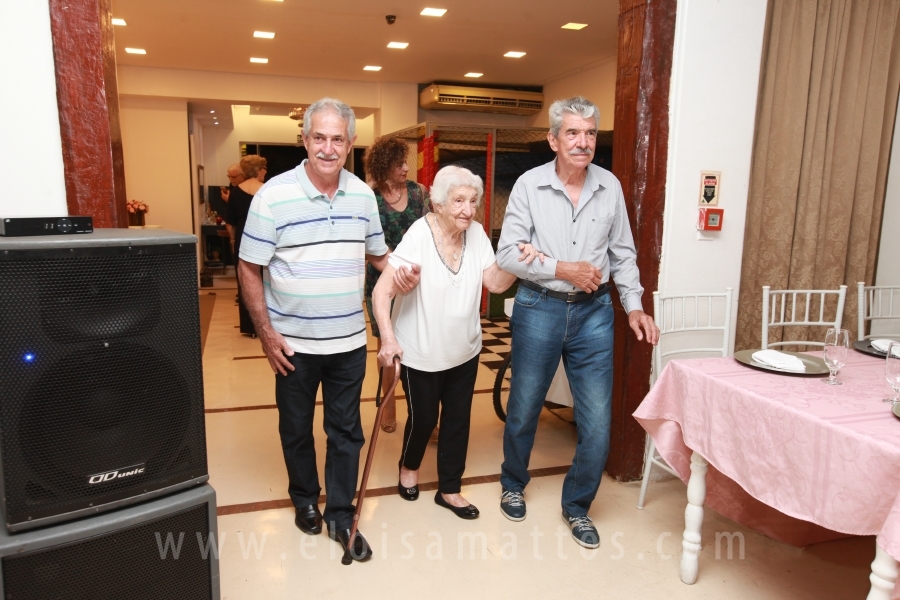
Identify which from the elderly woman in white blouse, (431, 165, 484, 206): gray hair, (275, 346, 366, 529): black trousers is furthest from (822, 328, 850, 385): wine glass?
(275, 346, 366, 529): black trousers

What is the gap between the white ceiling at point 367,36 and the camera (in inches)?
207

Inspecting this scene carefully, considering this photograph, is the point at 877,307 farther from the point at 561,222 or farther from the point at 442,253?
the point at 442,253

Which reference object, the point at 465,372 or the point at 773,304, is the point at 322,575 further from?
the point at 773,304

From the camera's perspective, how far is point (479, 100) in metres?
8.67

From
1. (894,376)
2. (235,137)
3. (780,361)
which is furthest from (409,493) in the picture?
(235,137)

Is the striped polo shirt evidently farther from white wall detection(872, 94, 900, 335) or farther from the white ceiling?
the white ceiling

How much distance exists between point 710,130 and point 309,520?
226 cm

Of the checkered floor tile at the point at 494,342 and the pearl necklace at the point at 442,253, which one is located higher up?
the pearl necklace at the point at 442,253

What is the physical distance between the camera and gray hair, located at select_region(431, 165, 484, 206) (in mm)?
2215

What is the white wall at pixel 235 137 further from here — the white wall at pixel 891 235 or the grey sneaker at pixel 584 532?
the grey sneaker at pixel 584 532

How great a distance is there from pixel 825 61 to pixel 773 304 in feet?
3.70

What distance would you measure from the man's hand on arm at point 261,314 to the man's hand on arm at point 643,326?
1208 millimetres

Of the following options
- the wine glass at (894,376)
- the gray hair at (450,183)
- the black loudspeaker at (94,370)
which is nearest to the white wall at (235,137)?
the gray hair at (450,183)

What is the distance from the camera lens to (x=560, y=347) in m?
2.34
